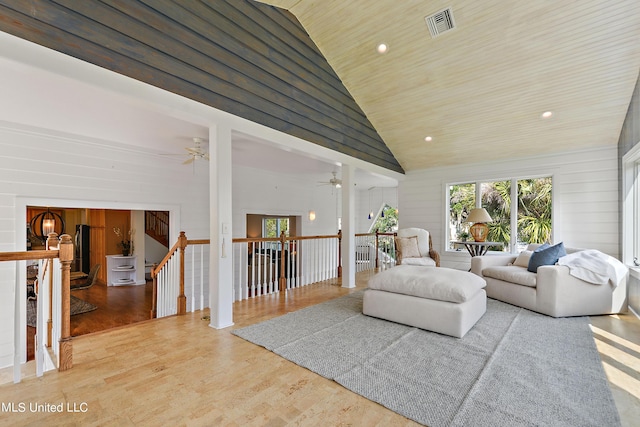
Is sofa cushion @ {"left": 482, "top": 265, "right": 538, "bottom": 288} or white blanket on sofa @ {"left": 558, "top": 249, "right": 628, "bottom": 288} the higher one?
white blanket on sofa @ {"left": 558, "top": 249, "right": 628, "bottom": 288}

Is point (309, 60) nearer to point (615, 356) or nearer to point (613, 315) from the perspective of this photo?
point (615, 356)

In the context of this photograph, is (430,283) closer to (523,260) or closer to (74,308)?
(523,260)

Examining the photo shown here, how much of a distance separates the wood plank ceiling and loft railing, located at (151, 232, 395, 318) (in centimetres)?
293

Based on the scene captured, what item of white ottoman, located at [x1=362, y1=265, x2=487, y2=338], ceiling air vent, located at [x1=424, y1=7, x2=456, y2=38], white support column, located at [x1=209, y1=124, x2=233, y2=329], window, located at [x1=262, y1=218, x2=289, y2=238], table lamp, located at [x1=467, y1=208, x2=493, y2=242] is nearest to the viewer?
white ottoman, located at [x1=362, y1=265, x2=487, y2=338]

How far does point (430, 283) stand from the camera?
3.10 meters

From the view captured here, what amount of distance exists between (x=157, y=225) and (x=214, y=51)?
7.35 metres

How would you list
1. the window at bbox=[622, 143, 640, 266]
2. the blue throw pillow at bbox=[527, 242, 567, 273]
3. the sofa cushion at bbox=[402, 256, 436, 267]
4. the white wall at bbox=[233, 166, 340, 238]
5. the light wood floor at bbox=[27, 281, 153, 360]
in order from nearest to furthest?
the blue throw pillow at bbox=[527, 242, 567, 273], the window at bbox=[622, 143, 640, 266], the light wood floor at bbox=[27, 281, 153, 360], the sofa cushion at bbox=[402, 256, 436, 267], the white wall at bbox=[233, 166, 340, 238]

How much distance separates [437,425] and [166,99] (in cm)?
325

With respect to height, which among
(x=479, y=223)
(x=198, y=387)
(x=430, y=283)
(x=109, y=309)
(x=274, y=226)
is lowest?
(x=109, y=309)

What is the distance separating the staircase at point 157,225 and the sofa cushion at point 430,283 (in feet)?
24.4

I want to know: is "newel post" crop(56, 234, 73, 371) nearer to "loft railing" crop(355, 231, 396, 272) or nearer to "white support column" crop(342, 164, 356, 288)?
"white support column" crop(342, 164, 356, 288)

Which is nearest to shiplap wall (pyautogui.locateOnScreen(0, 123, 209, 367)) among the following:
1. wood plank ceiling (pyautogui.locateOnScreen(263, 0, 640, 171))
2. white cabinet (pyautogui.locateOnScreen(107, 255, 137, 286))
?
white cabinet (pyautogui.locateOnScreen(107, 255, 137, 286))

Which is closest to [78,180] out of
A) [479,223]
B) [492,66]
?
[492,66]

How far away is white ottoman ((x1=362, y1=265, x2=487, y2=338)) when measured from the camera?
115 inches
